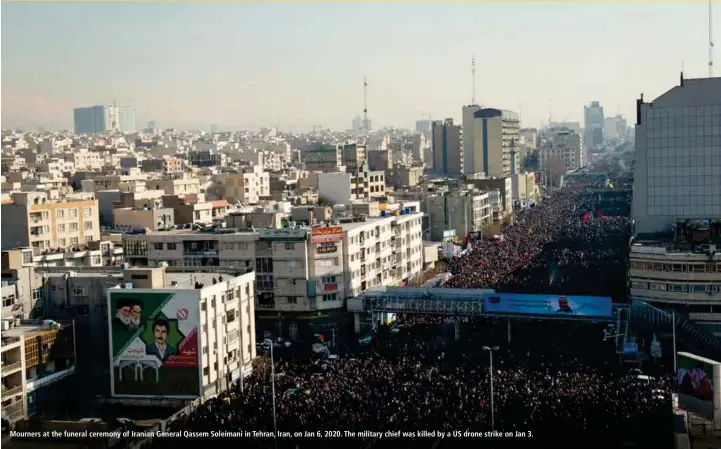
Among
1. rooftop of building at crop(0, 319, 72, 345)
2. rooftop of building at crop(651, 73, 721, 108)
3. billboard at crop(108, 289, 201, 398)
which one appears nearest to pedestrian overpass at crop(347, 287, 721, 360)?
billboard at crop(108, 289, 201, 398)

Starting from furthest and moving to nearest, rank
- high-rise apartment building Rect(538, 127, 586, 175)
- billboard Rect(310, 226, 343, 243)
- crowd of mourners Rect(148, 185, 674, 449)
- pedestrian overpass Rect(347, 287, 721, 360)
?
high-rise apartment building Rect(538, 127, 586, 175) < billboard Rect(310, 226, 343, 243) < pedestrian overpass Rect(347, 287, 721, 360) < crowd of mourners Rect(148, 185, 674, 449)

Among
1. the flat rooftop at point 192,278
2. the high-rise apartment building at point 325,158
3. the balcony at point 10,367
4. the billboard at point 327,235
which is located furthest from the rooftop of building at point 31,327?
the high-rise apartment building at point 325,158

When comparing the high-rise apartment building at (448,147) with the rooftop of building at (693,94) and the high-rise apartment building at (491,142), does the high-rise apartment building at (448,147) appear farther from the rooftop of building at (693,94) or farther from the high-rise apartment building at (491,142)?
the rooftop of building at (693,94)

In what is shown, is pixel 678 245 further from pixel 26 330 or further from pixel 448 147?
pixel 448 147

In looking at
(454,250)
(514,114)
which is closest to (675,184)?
(454,250)

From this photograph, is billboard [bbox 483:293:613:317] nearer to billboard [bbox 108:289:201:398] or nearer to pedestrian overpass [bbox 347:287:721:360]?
pedestrian overpass [bbox 347:287:721:360]

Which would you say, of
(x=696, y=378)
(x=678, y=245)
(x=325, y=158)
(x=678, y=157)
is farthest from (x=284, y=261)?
(x=325, y=158)

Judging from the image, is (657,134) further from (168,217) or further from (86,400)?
(86,400)
